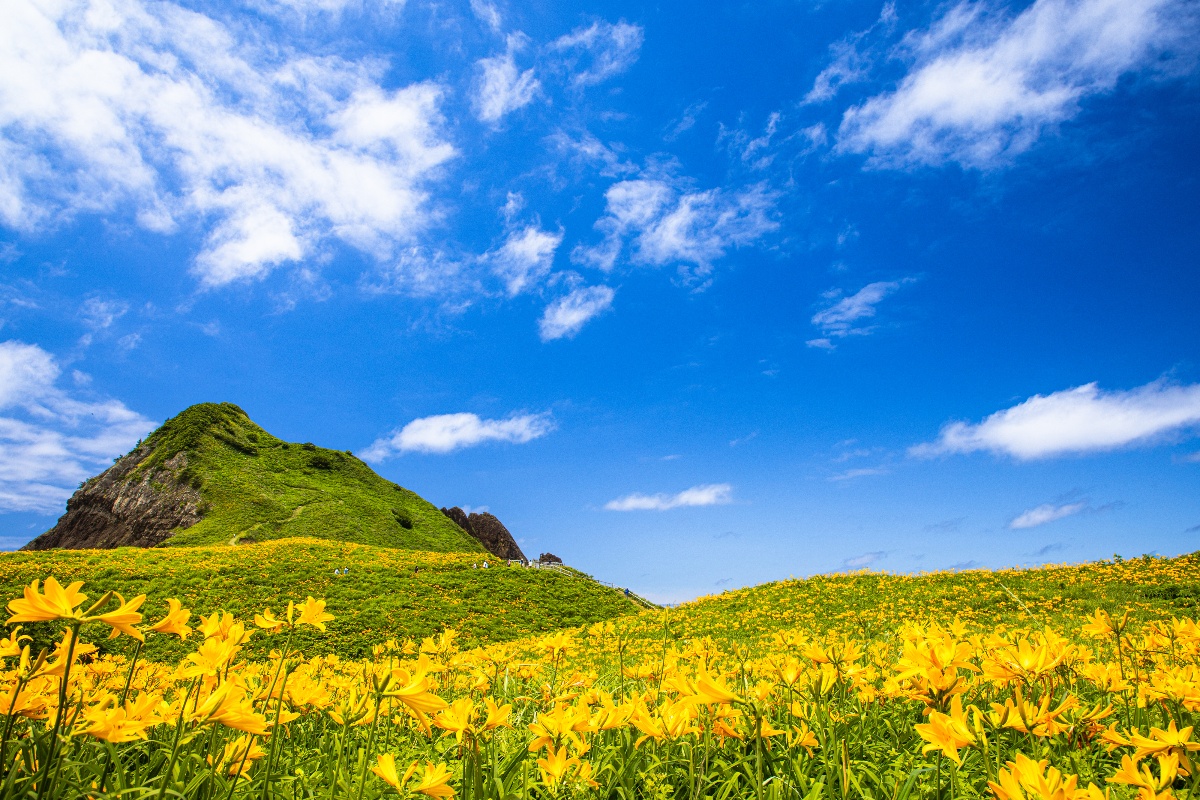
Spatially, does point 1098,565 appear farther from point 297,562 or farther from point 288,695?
point 297,562

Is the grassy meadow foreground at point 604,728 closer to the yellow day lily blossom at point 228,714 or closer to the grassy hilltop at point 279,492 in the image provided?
the yellow day lily blossom at point 228,714

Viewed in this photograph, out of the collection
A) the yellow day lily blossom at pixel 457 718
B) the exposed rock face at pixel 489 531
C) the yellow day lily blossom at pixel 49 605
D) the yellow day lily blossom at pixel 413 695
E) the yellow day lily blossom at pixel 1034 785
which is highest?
the exposed rock face at pixel 489 531

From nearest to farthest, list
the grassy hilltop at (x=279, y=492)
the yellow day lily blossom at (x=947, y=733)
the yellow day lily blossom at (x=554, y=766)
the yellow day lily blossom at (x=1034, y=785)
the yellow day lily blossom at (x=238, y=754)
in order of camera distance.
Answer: the yellow day lily blossom at (x=1034, y=785), the yellow day lily blossom at (x=947, y=733), the yellow day lily blossom at (x=554, y=766), the yellow day lily blossom at (x=238, y=754), the grassy hilltop at (x=279, y=492)

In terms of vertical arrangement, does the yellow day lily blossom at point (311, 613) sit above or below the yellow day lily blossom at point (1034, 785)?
above

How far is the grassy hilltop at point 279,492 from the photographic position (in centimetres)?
3231

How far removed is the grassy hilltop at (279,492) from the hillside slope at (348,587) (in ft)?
32.6

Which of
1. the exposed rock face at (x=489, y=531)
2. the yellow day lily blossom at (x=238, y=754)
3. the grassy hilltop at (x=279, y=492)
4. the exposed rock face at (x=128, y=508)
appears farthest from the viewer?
the exposed rock face at (x=489, y=531)

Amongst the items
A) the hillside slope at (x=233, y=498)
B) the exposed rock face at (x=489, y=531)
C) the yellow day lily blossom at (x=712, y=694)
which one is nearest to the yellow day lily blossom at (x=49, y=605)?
the yellow day lily blossom at (x=712, y=694)

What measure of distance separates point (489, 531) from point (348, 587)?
1173 inches

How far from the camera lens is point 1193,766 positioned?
1.71 m

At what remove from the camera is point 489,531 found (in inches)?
1859

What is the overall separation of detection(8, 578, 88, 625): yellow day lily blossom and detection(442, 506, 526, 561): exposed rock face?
45741mm

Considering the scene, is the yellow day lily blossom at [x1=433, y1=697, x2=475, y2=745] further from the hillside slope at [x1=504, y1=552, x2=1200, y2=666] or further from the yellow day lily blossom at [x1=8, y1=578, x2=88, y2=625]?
the hillside slope at [x1=504, y1=552, x2=1200, y2=666]

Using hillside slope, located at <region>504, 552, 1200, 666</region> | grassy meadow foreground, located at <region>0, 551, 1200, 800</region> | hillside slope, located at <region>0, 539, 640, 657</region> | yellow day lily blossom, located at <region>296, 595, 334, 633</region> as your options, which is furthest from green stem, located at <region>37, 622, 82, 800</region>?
hillside slope, located at <region>0, 539, 640, 657</region>
